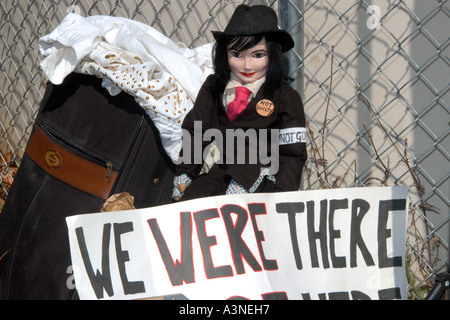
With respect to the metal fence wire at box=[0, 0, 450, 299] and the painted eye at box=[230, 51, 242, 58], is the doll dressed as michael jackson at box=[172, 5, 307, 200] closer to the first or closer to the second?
the painted eye at box=[230, 51, 242, 58]

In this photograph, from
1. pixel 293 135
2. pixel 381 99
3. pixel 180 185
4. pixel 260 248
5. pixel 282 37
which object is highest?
pixel 282 37

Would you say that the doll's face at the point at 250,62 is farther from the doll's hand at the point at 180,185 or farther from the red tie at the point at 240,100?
the doll's hand at the point at 180,185

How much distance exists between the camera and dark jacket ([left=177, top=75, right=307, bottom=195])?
5.02 ft

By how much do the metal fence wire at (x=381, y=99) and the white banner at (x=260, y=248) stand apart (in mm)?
342

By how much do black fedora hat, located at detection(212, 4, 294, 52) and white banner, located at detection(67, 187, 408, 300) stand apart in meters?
0.40

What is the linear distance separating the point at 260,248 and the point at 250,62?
0.46m

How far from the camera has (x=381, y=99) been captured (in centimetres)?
171

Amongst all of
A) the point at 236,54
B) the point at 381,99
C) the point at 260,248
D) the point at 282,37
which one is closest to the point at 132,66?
the point at 236,54

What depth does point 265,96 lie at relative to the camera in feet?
5.11

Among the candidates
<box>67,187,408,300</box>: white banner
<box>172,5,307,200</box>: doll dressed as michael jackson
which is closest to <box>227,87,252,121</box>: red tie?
<box>172,5,307,200</box>: doll dressed as michael jackson

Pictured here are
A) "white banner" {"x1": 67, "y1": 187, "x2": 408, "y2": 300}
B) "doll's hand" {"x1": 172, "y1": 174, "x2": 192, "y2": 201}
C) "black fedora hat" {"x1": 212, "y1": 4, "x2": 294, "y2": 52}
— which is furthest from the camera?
"doll's hand" {"x1": 172, "y1": 174, "x2": 192, "y2": 201}

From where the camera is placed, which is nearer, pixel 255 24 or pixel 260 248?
pixel 260 248

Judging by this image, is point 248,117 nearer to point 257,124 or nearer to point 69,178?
point 257,124

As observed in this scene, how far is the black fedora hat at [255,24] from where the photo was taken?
150 cm
